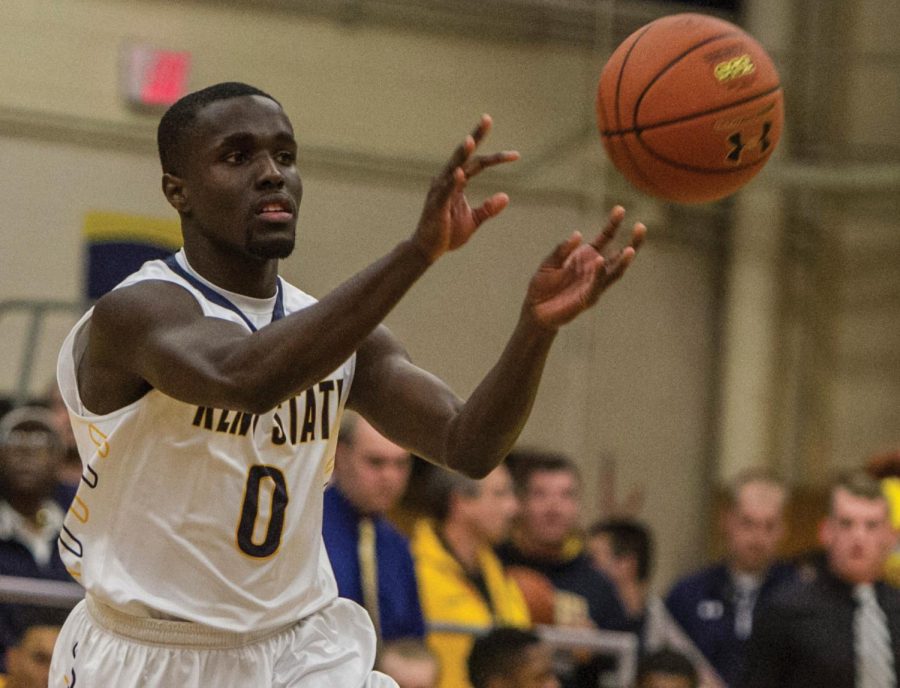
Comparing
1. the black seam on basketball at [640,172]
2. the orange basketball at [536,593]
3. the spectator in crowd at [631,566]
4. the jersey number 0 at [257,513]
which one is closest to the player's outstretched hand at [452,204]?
the jersey number 0 at [257,513]

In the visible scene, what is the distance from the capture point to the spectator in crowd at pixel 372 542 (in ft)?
18.4

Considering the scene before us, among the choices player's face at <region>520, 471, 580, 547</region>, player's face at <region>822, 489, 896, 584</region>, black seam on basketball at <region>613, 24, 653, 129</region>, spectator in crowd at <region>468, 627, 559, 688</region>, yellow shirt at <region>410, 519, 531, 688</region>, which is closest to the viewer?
black seam on basketball at <region>613, 24, 653, 129</region>

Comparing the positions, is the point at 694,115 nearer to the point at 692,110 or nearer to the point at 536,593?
the point at 692,110

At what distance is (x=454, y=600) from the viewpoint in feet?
20.2

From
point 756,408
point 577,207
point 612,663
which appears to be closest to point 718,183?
point 612,663

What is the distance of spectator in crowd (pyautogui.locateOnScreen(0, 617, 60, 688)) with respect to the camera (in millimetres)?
5129

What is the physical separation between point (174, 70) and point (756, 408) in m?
5.28

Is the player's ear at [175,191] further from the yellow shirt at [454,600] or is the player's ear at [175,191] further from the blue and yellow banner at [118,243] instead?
the blue and yellow banner at [118,243]

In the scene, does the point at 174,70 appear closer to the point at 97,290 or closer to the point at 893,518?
the point at 97,290

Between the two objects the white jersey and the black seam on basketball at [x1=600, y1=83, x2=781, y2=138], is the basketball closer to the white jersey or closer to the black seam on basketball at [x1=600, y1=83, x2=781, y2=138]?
the black seam on basketball at [x1=600, y1=83, x2=781, y2=138]

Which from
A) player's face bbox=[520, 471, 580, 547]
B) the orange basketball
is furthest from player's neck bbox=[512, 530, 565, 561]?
the orange basketball

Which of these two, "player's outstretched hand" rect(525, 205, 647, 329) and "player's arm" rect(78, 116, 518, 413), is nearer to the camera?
"player's arm" rect(78, 116, 518, 413)

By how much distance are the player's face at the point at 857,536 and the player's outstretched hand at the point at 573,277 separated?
374 centimetres

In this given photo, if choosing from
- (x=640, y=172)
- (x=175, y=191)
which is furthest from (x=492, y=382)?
(x=640, y=172)
